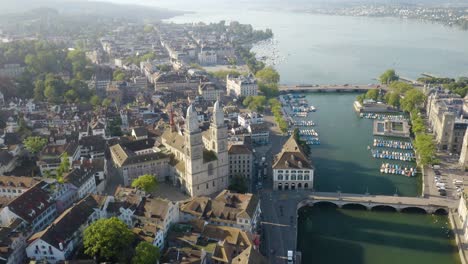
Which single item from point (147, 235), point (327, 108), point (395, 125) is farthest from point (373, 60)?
point (147, 235)

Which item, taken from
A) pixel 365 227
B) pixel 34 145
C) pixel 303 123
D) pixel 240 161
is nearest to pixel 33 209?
pixel 34 145

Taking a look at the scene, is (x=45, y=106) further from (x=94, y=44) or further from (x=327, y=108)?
(x=94, y=44)

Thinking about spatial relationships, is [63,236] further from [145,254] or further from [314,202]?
[314,202]

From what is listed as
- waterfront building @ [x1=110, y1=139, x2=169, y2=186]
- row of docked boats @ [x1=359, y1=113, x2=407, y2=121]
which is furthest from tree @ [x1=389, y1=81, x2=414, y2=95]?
waterfront building @ [x1=110, y1=139, x2=169, y2=186]

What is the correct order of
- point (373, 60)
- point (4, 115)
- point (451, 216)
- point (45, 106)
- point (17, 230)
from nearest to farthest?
point (17, 230) < point (451, 216) < point (4, 115) < point (45, 106) < point (373, 60)

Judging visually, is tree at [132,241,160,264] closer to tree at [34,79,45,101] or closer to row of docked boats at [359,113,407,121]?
tree at [34,79,45,101]

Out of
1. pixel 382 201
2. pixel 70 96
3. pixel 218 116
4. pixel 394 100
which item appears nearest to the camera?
pixel 218 116
